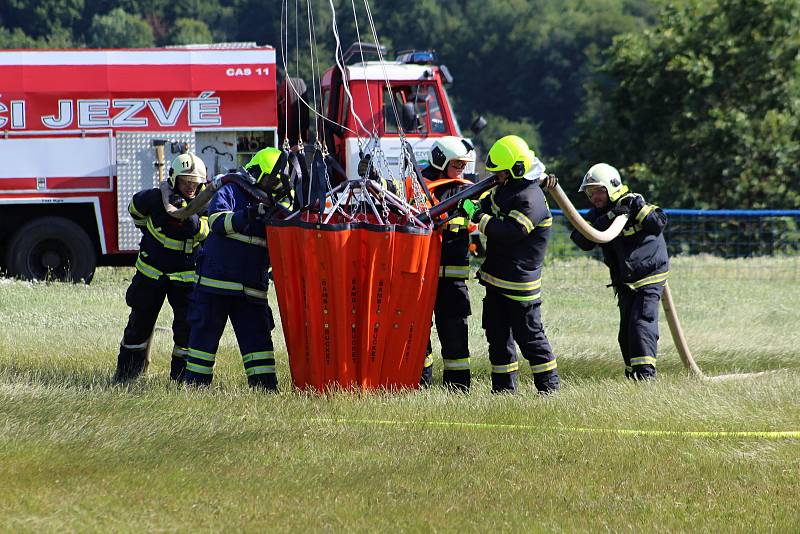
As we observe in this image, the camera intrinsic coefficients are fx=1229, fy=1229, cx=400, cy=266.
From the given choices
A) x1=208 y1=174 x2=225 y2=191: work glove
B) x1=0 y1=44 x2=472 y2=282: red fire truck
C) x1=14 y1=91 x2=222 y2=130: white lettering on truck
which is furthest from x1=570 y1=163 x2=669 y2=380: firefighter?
x1=14 y1=91 x2=222 y2=130: white lettering on truck

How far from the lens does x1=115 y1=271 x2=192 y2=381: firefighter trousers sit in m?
8.10

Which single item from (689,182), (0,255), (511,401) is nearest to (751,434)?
(511,401)

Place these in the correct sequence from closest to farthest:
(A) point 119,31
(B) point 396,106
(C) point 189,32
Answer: (B) point 396,106, (A) point 119,31, (C) point 189,32

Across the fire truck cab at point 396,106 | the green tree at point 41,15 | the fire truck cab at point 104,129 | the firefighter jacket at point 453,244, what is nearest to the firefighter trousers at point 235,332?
the firefighter jacket at point 453,244

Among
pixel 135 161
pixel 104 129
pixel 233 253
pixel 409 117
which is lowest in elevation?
pixel 233 253

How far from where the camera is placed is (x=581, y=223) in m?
7.68

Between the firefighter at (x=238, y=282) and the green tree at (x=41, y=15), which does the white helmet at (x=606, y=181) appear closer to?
the firefighter at (x=238, y=282)

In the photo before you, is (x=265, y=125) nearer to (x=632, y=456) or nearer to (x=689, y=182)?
(x=632, y=456)

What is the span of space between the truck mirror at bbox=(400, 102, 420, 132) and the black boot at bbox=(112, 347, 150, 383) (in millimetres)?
5849

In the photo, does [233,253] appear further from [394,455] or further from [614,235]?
[614,235]

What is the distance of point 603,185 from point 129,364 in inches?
134

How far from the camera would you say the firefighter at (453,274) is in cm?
773

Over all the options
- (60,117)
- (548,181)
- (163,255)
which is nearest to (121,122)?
(60,117)

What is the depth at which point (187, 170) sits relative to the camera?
785cm
